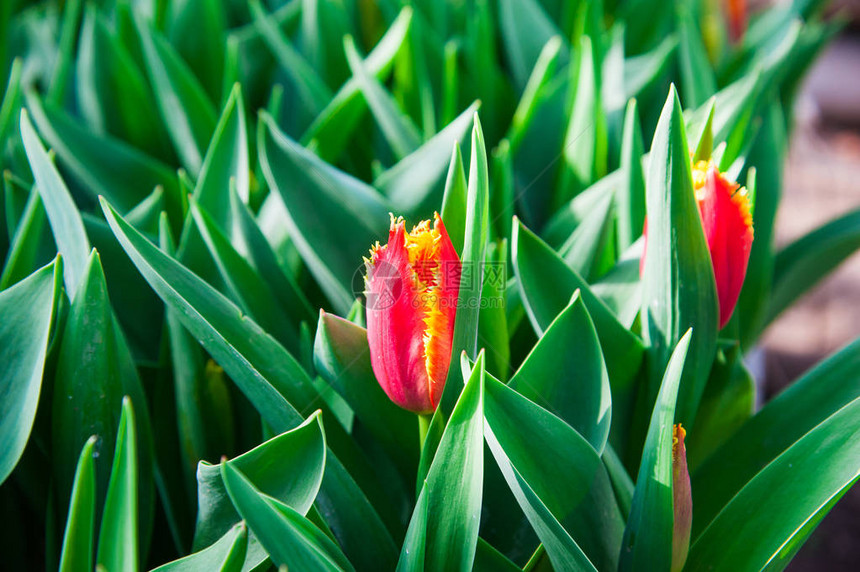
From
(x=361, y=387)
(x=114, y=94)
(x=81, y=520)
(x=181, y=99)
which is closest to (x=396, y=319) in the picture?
(x=361, y=387)

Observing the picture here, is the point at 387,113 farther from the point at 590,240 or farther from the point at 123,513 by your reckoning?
the point at 123,513

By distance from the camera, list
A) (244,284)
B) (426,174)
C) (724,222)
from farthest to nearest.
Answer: (426,174) < (244,284) < (724,222)

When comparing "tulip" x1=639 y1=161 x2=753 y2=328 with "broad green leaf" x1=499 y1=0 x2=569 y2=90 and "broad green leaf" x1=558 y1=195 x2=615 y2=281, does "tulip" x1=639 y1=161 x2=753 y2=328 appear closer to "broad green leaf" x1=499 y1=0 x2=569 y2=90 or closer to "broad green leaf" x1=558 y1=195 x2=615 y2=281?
"broad green leaf" x1=558 y1=195 x2=615 y2=281

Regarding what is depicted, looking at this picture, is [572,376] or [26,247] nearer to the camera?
[572,376]

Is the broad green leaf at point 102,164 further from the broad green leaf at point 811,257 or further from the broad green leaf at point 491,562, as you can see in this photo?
the broad green leaf at point 811,257

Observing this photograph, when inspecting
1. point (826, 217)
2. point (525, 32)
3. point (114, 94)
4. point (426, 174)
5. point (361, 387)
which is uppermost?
point (114, 94)

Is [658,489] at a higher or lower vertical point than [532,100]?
lower
